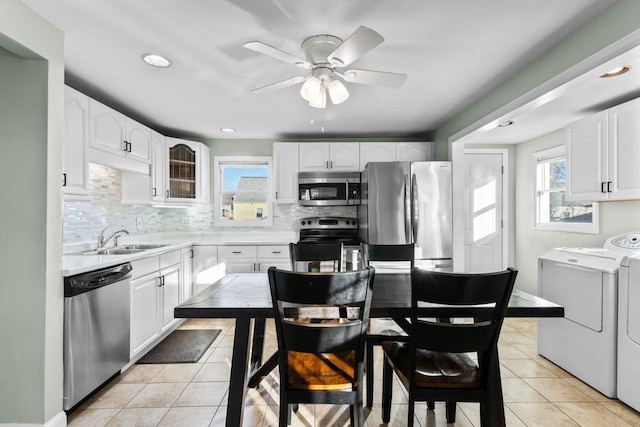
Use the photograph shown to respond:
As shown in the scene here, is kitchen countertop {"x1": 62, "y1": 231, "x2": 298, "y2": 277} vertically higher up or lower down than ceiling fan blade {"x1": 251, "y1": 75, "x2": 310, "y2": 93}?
lower down

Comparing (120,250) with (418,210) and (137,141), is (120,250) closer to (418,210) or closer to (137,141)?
(137,141)

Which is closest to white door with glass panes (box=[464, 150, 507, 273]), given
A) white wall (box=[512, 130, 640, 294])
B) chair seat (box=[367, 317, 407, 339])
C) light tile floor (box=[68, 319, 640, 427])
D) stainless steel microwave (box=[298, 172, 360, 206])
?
white wall (box=[512, 130, 640, 294])

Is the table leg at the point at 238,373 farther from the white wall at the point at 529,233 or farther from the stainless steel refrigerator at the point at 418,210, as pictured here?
the white wall at the point at 529,233

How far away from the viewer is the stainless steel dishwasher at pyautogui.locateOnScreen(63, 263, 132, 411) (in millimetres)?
1939

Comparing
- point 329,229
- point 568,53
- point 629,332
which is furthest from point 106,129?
point 629,332

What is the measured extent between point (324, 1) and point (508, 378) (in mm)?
2840

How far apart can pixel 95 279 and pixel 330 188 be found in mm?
2699

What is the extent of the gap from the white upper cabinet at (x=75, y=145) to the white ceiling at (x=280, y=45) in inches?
10.1

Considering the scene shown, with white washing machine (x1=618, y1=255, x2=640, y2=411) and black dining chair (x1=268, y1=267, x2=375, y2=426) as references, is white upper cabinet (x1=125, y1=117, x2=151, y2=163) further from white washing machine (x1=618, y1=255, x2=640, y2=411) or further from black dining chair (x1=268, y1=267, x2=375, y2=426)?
white washing machine (x1=618, y1=255, x2=640, y2=411)

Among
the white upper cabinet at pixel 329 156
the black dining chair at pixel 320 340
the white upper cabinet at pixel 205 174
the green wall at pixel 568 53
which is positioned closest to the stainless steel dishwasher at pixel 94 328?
the black dining chair at pixel 320 340

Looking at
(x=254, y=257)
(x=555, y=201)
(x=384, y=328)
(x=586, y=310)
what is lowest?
(x=384, y=328)

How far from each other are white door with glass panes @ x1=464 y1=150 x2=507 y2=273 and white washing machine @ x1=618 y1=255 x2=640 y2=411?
2.44m

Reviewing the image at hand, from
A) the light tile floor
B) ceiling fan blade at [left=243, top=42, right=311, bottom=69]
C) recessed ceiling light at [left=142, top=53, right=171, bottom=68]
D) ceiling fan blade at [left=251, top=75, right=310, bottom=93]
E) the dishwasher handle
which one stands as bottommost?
the light tile floor

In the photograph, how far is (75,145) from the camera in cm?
237
